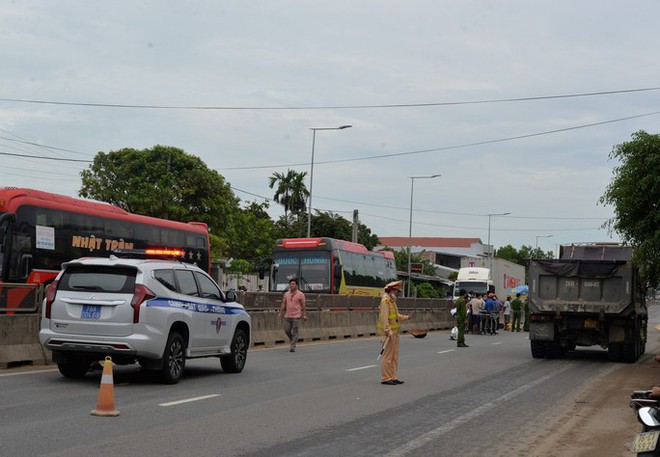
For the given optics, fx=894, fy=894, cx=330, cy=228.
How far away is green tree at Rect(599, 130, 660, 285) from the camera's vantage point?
19000 millimetres

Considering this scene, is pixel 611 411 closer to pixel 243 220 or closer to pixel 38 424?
pixel 38 424

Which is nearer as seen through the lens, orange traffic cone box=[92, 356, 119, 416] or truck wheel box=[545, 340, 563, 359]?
orange traffic cone box=[92, 356, 119, 416]

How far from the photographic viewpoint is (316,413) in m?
11.0

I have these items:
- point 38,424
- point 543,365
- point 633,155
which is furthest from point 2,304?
point 633,155

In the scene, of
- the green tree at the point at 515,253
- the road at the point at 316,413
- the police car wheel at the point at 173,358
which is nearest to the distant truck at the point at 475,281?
the road at the point at 316,413

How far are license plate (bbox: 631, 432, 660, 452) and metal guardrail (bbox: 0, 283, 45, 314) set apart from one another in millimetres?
13007

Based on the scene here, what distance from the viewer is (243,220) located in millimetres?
73875

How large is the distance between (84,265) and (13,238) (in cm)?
945

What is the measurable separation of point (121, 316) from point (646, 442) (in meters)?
8.74

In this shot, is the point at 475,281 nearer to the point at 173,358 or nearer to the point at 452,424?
the point at 173,358

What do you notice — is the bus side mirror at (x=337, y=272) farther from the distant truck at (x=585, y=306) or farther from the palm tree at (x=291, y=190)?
the palm tree at (x=291, y=190)

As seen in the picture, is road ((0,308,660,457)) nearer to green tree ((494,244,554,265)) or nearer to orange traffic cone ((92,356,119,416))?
orange traffic cone ((92,356,119,416))

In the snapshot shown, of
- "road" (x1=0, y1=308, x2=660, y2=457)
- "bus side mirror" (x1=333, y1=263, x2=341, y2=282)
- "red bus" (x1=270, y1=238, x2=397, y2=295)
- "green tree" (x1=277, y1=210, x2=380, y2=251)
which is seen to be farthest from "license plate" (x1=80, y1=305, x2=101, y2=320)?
"green tree" (x1=277, y1=210, x2=380, y2=251)

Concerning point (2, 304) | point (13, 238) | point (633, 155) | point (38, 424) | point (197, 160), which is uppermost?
point (197, 160)
